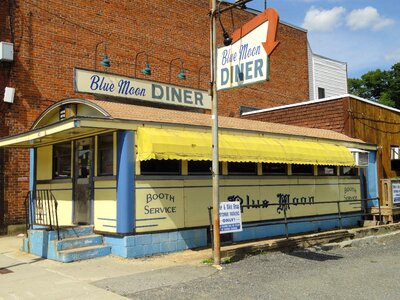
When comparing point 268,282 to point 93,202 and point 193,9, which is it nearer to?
point 93,202

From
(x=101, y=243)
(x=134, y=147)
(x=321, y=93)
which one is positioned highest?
(x=321, y=93)

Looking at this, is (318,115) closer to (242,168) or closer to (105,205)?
(242,168)

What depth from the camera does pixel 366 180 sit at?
16.2 metres

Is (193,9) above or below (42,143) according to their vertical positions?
above

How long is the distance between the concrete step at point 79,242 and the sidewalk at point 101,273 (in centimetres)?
40

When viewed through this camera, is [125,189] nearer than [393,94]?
Yes

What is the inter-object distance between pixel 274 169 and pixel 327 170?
2.65 meters

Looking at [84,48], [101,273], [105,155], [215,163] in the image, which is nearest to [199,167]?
[215,163]

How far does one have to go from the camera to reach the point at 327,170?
1453cm

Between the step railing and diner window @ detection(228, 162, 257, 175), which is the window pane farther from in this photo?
the step railing

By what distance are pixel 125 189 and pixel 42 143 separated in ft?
13.6

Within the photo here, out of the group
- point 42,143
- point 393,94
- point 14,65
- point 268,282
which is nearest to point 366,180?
point 268,282

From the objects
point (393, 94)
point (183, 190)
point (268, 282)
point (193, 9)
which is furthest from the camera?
point (393, 94)

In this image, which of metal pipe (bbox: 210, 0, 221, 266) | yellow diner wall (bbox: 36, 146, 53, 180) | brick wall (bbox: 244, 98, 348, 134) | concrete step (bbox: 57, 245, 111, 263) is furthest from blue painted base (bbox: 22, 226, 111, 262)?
brick wall (bbox: 244, 98, 348, 134)
